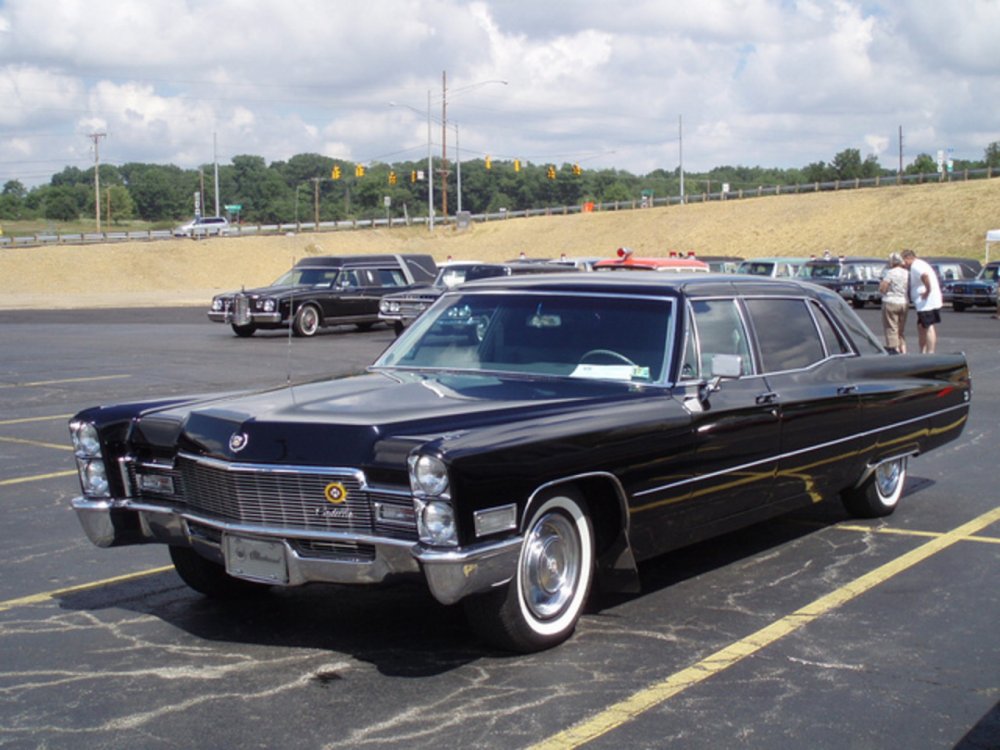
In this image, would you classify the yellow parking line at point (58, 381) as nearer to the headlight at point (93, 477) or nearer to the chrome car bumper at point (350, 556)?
the headlight at point (93, 477)

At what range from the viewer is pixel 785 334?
22.5 feet

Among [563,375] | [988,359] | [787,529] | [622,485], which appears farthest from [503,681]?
[988,359]

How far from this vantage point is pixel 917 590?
6.13 meters

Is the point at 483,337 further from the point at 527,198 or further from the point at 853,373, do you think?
the point at 527,198

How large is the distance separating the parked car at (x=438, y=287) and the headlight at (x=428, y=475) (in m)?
18.3

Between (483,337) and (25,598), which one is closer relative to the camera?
(25,598)

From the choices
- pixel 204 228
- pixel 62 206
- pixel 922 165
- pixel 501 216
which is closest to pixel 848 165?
pixel 922 165

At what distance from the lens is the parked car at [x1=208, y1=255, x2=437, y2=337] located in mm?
25250

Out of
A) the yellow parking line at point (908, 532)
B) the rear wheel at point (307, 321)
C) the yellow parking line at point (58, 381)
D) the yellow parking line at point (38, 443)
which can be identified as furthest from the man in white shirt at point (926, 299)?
the rear wheel at point (307, 321)

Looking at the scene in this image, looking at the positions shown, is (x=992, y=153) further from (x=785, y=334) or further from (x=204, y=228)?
(x=785, y=334)

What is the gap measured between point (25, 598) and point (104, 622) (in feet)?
2.14

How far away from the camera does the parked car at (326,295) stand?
2525cm

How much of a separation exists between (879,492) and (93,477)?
16.0 ft

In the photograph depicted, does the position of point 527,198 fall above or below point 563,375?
above
